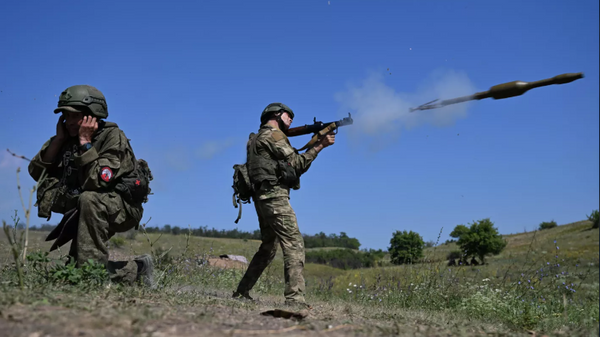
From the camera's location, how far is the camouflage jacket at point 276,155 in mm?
6203

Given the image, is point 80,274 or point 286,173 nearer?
point 80,274

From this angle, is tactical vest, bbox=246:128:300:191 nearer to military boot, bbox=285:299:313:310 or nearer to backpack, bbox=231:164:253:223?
backpack, bbox=231:164:253:223

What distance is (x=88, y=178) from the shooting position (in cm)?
528

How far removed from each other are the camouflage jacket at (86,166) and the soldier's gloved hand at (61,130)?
0.11 m

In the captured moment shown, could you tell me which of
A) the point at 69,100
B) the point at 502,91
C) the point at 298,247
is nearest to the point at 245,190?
the point at 298,247

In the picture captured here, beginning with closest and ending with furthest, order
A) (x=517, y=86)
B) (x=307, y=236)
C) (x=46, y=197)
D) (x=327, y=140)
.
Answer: (x=517, y=86)
(x=46, y=197)
(x=327, y=140)
(x=307, y=236)

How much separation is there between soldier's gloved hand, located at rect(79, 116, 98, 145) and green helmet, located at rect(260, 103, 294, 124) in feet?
6.88

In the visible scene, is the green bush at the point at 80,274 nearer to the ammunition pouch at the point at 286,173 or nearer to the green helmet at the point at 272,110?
the ammunition pouch at the point at 286,173

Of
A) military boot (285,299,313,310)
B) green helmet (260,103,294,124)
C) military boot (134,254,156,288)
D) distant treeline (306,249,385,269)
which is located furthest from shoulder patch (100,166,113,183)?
distant treeline (306,249,385,269)

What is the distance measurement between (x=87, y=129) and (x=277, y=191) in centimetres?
221

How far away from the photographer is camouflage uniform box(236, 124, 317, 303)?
19.7 ft

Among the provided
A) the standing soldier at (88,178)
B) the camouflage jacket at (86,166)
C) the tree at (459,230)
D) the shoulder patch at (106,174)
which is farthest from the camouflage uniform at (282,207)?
the tree at (459,230)

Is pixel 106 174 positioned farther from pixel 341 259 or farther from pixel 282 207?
pixel 341 259

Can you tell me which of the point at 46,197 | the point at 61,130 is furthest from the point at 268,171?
the point at 46,197
